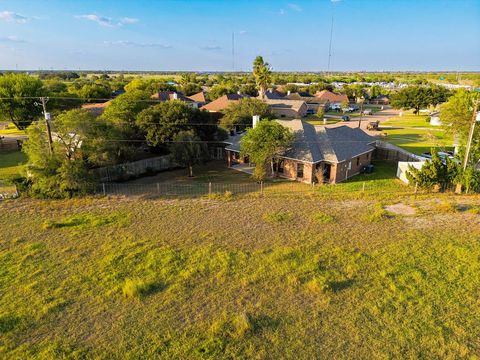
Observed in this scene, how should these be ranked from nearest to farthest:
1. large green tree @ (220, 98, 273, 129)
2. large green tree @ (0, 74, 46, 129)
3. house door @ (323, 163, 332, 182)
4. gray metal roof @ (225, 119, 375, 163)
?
gray metal roof @ (225, 119, 375, 163) → house door @ (323, 163, 332, 182) → large green tree @ (220, 98, 273, 129) → large green tree @ (0, 74, 46, 129)

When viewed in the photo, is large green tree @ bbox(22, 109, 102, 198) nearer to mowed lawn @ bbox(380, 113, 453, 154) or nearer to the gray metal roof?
the gray metal roof

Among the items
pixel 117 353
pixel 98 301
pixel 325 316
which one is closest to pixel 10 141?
pixel 98 301

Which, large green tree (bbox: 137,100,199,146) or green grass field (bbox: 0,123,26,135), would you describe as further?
green grass field (bbox: 0,123,26,135)

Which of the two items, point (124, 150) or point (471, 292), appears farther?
point (124, 150)

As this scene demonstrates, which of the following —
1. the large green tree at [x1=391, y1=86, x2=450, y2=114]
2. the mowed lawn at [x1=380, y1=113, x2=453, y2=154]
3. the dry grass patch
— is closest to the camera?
the dry grass patch

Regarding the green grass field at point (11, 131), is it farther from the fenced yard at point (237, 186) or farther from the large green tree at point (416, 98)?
the large green tree at point (416, 98)

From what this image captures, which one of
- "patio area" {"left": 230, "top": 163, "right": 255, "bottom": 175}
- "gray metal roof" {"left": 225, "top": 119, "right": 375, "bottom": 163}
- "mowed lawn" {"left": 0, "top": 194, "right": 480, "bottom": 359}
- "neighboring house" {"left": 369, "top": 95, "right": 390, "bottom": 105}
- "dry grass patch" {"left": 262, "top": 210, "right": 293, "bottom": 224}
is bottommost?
"mowed lawn" {"left": 0, "top": 194, "right": 480, "bottom": 359}

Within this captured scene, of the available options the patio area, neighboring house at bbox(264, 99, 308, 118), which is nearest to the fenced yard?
A: the patio area

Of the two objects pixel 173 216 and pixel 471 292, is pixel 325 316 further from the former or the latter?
pixel 173 216
